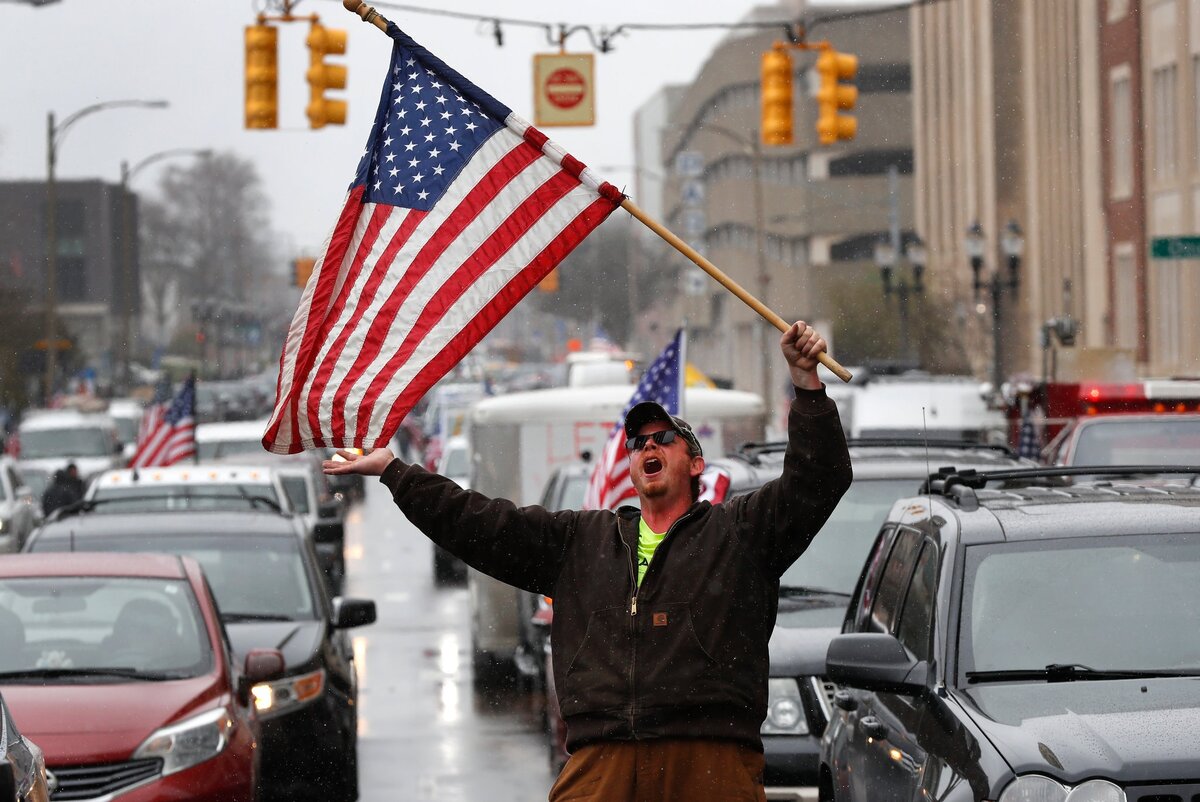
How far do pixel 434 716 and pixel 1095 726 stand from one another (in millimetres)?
9840

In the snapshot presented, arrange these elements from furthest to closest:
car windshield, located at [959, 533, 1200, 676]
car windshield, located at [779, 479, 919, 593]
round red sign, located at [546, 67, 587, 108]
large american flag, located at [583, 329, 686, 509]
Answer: round red sign, located at [546, 67, 587, 108]
large american flag, located at [583, 329, 686, 509]
car windshield, located at [779, 479, 919, 593]
car windshield, located at [959, 533, 1200, 676]

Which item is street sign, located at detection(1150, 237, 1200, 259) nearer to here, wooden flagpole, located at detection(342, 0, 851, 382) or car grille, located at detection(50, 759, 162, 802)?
car grille, located at detection(50, 759, 162, 802)

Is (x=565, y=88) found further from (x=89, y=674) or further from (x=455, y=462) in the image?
(x=89, y=674)

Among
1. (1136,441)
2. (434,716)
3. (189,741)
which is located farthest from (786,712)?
(1136,441)

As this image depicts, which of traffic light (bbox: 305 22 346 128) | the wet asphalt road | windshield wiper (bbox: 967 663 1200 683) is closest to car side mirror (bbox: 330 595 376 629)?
the wet asphalt road

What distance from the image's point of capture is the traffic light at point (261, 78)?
857 inches

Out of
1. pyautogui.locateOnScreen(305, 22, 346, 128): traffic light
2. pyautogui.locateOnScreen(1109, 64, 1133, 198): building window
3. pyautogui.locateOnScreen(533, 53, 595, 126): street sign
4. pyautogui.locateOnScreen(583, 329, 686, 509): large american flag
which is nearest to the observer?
pyautogui.locateOnScreen(583, 329, 686, 509): large american flag

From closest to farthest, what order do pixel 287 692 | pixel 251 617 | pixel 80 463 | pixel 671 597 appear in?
pixel 671 597, pixel 287 692, pixel 251 617, pixel 80 463

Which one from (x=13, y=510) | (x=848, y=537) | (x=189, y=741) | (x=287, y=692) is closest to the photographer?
(x=189, y=741)

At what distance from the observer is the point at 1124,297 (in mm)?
44250

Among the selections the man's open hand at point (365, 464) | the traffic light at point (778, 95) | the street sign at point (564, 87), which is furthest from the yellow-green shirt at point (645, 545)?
the street sign at point (564, 87)

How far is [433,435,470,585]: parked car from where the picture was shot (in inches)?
989

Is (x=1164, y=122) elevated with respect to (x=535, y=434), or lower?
elevated

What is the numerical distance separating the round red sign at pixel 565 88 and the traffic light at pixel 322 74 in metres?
3.84
